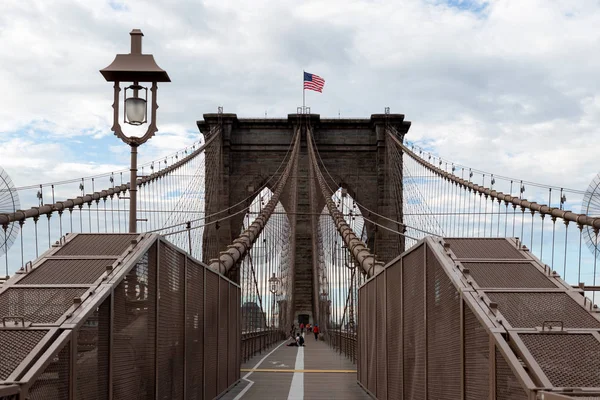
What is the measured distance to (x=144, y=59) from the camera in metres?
8.59

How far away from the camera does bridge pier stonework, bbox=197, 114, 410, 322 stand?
4378 centimetres

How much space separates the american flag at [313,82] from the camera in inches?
1786

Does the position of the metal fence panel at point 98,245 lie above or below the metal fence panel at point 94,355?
A: above

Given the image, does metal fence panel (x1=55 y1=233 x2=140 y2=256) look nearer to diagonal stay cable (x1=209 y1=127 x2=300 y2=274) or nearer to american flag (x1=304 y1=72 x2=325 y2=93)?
diagonal stay cable (x1=209 y1=127 x2=300 y2=274)

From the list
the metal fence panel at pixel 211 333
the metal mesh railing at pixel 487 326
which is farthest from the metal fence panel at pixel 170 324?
the metal mesh railing at pixel 487 326

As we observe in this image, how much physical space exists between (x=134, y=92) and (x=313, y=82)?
3769 centimetres

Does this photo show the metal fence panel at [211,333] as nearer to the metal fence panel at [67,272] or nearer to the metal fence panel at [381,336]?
the metal fence panel at [381,336]

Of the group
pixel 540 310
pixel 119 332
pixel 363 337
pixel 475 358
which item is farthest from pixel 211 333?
pixel 540 310

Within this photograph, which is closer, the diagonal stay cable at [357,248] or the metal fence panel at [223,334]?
the metal fence panel at [223,334]

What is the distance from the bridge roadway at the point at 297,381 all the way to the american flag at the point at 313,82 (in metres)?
27.2

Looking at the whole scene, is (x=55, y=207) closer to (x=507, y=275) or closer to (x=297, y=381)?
(x=297, y=381)

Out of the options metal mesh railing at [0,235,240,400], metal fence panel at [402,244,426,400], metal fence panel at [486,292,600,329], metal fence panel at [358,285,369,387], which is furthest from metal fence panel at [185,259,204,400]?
metal fence panel at [486,292,600,329]

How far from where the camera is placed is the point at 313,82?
4575cm

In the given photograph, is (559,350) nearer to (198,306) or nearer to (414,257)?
(414,257)
